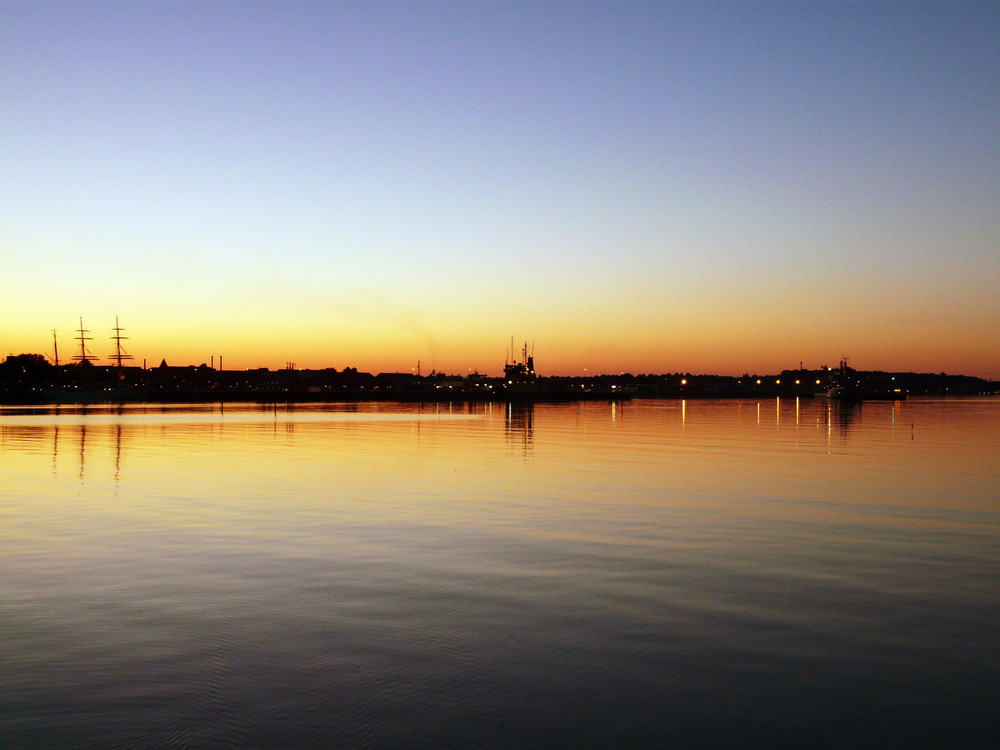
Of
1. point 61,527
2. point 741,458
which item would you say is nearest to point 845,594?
point 61,527

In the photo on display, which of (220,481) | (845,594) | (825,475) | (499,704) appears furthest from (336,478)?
(499,704)

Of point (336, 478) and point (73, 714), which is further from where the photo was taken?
point (336, 478)

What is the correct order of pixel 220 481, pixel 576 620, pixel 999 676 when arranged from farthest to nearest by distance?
1. pixel 220 481
2. pixel 576 620
3. pixel 999 676

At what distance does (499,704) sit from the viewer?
995 centimetres

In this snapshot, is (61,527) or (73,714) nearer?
(73,714)

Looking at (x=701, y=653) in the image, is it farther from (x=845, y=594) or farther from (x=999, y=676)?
(x=845, y=594)

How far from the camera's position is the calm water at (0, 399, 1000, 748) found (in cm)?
945

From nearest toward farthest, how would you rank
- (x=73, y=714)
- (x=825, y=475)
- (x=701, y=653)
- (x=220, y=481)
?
(x=73, y=714) < (x=701, y=653) < (x=220, y=481) < (x=825, y=475)

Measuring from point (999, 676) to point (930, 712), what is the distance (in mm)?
1823

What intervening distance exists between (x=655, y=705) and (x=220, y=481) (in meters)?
26.3

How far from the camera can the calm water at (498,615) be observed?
31.0 ft

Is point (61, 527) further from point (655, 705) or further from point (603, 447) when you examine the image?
point (603, 447)

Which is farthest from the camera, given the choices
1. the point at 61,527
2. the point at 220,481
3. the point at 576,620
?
the point at 220,481

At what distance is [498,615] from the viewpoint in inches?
542
